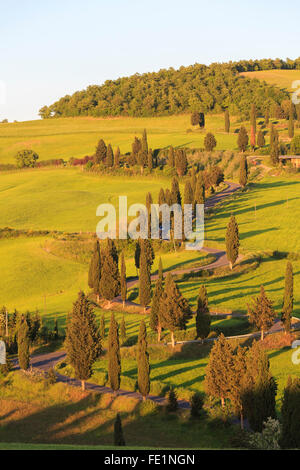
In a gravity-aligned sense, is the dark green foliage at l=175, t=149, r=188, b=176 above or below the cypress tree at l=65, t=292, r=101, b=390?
above

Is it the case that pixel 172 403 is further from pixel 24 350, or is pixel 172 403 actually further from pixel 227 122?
pixel 227 122

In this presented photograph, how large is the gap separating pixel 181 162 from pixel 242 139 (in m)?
20.3

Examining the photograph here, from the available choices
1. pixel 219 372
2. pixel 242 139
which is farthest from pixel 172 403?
pixel 242 139

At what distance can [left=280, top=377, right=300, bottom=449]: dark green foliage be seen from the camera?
119 feet

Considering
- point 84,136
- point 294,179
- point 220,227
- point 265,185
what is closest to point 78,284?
point 220,227

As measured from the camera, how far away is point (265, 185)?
433 feet

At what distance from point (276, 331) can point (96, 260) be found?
2642cm

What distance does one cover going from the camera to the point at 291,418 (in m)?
36.2

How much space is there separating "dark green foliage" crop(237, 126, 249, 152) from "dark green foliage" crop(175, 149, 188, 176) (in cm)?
1810

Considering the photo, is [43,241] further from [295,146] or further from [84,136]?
[84,136]

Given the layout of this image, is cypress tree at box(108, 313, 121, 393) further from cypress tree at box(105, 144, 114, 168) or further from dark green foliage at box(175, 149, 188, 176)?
cypress tree at box(105, 144, 114, 168)

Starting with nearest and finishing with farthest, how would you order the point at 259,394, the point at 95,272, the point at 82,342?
1. the point at 259,394
2. the point at 82,342
3. the point at 95,272

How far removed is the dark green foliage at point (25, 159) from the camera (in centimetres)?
17036

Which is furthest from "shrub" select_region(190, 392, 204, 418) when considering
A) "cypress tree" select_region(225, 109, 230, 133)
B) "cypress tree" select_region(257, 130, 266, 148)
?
"cypress tree" select_region(225, 109, 230, 133)
